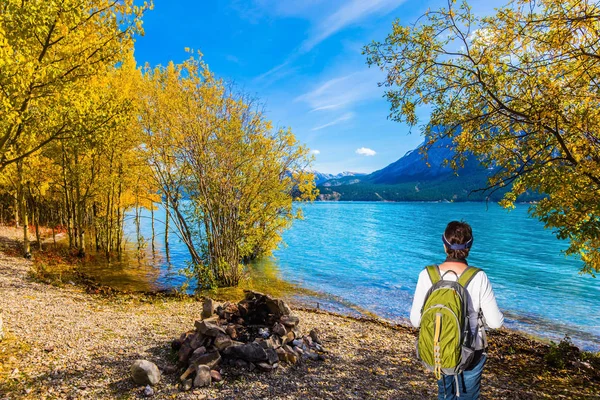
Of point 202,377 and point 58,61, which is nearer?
point 202,377

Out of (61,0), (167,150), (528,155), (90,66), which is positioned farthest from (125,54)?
(528,155)

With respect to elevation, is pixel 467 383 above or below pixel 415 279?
above

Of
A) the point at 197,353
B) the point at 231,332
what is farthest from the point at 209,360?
the point at 231,332

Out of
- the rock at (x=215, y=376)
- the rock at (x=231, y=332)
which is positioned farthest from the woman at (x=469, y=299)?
the rock at (x=231, y=332)

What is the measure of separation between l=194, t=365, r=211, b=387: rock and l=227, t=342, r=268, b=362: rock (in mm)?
832

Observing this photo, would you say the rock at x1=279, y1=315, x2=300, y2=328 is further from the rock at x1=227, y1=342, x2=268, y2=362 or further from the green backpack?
the green backpack

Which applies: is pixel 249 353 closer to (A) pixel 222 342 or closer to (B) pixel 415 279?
(A) pixel 222 342

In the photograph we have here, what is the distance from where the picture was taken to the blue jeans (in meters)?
3.85

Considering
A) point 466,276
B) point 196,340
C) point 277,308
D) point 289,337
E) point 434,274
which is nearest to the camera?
point 466,276

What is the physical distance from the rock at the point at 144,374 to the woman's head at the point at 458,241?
644 centimetres

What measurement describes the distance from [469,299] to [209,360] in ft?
19.9

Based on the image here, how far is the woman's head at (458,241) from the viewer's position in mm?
3854

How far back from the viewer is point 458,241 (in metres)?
3.88

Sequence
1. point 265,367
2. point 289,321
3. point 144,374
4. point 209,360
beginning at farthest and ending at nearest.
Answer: point 289,321 < point 265,367 < point 209,360 < point 144,374
